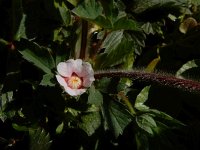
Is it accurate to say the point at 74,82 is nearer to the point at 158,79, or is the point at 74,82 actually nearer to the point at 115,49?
the point at 115,49

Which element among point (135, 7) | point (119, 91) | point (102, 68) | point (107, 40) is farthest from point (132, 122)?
point (135, 7)

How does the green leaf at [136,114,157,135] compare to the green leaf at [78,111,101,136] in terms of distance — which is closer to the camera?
the green leaf at [136,114,157,135]

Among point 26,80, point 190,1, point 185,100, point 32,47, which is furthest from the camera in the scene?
point 190,1

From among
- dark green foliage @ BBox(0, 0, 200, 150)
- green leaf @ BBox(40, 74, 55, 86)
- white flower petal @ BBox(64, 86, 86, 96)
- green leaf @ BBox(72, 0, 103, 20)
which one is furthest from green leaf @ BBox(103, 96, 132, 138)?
green leaf @ BBox(72, 0, 103, 20)

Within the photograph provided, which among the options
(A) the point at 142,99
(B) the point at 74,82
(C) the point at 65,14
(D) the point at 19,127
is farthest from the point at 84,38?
(D) the point at 19,127

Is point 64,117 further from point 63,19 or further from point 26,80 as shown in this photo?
point 63,19

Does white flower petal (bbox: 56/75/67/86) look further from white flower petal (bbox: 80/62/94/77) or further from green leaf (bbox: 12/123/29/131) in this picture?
green leaf (bbox: 12/123/29/131)
